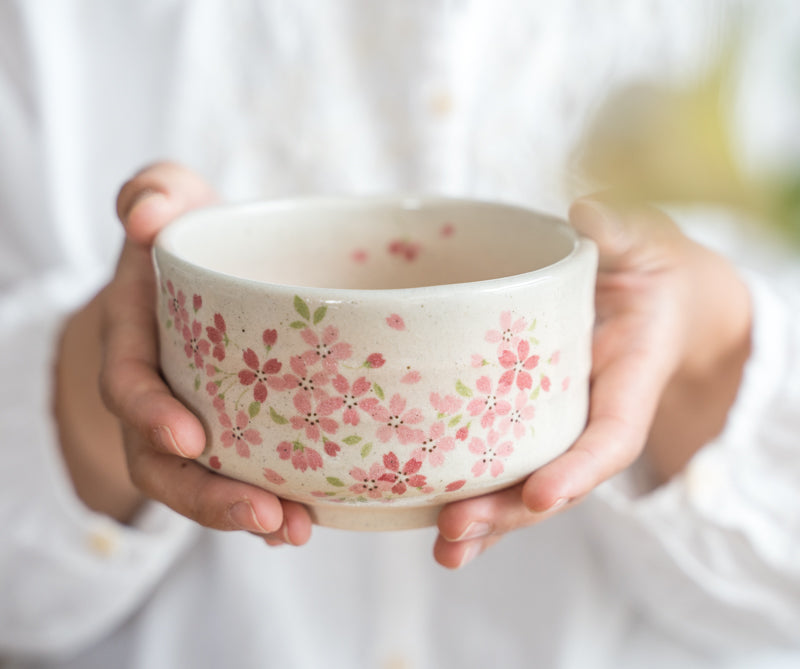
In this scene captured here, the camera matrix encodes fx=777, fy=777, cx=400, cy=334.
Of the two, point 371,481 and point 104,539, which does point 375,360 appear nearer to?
point 371,481

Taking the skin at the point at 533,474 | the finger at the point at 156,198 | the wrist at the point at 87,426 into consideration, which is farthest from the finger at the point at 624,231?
the wrist at the point at 87,426

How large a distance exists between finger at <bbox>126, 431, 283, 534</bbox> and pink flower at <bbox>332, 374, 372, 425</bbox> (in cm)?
6

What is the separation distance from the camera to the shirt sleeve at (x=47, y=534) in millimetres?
596

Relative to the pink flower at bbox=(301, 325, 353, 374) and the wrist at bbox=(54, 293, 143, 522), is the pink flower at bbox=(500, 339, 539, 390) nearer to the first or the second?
the pink flower at bbox=(301, 325, 353, 374)

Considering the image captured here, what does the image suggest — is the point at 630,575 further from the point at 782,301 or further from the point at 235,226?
the point at 235,226

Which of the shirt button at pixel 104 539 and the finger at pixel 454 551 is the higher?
the finger at pixel 454 551

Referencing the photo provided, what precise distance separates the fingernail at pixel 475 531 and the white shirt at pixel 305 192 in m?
0.24

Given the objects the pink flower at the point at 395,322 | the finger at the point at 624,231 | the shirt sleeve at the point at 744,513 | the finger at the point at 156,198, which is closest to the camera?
the finger at the point at 624,231

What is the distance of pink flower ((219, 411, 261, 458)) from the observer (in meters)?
0.32

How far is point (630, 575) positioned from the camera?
0.61 meters

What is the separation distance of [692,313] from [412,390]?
0.31m

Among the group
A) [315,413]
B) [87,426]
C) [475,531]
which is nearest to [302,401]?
[315,413]

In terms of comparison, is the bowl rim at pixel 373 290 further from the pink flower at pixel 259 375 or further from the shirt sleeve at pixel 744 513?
the shirt sleeve at pixel 744 513

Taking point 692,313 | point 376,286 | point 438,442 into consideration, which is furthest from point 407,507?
point 692,313
